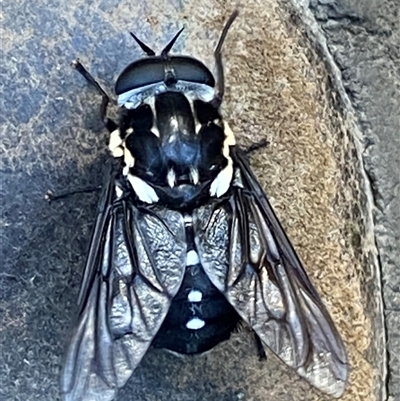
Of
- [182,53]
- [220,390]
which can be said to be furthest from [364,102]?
[220,390]

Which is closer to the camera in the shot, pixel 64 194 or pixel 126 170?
pixel 126 170

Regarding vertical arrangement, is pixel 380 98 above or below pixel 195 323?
above

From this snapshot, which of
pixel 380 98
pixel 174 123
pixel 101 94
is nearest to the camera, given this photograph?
pixel 174 123

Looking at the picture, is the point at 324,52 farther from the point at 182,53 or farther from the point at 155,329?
the point at 155,329

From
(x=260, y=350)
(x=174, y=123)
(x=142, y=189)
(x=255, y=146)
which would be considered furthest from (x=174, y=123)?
(x=260, y=350)

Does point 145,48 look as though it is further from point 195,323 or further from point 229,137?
point 195,323

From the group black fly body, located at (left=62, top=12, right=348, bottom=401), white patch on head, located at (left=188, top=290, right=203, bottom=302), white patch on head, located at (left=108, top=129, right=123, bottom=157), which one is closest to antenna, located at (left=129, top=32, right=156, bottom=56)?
black fly body, located at (left=62, top=12, right=348, bottom=401)

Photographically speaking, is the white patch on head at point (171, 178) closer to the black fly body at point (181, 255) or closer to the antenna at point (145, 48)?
the black fly body at point (181, 255)
